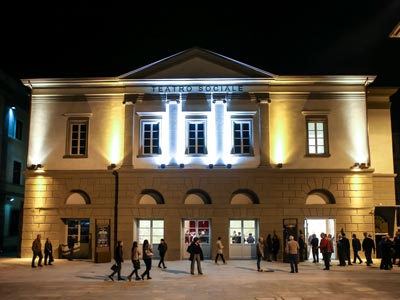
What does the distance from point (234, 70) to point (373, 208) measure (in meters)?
11.7

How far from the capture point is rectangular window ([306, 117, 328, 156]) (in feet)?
94.1

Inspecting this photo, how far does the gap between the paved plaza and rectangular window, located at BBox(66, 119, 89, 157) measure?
7586 mm

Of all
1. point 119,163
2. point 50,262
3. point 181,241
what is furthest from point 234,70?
point 50,262

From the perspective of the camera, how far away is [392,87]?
30156 mm

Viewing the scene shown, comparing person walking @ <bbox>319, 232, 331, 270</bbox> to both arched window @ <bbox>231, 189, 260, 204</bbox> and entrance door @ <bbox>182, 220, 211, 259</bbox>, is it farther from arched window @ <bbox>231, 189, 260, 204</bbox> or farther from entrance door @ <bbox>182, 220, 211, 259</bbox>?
entrance door @ <bbox>182, 220, 211, 259</bbox>

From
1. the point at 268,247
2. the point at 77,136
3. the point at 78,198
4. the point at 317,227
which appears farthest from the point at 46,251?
the point at 317,227

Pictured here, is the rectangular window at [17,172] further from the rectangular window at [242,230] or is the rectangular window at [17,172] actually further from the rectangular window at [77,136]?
the rectangular window at [242,230]

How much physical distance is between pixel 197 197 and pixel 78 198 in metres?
7.41

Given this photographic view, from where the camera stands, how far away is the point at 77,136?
29.3 meters

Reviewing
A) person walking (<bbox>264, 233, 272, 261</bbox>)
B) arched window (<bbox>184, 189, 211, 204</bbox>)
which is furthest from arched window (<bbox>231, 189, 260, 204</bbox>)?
person walking (<bbox>264, 233, 272, 261</bbox>)

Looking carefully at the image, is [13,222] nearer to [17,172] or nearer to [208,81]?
[17,172]

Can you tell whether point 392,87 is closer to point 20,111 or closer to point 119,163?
point 119,163

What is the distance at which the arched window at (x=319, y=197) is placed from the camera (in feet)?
92.7

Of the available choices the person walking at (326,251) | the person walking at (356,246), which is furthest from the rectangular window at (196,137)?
the person walking at (356,246)
